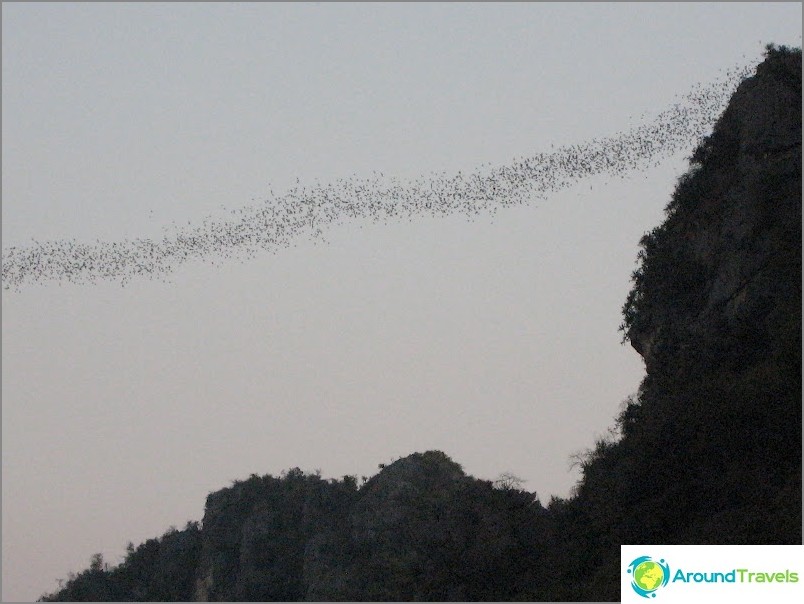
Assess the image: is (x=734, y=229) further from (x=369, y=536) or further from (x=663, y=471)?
(x=369, y=536)

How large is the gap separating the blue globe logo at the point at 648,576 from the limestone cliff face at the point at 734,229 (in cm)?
2793

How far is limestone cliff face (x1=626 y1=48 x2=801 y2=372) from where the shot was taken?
231 ft

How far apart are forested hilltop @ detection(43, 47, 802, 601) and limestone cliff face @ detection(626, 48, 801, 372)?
85 mm

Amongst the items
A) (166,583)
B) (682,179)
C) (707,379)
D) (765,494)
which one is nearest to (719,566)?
(765,494)

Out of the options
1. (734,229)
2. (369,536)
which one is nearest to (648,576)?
(734,229)

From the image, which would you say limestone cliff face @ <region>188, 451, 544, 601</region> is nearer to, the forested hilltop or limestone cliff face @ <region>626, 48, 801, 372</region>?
the forested hilltop

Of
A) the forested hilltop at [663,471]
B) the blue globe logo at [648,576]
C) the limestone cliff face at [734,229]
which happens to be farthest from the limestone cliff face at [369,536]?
the blue globe logo at [648,576]

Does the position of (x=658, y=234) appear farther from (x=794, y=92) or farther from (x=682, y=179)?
(x=794, y=92)

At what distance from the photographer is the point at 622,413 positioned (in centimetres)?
7719

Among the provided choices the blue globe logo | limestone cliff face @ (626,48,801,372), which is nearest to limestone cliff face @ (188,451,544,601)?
limestone cliff face @ (626,48,801,372)

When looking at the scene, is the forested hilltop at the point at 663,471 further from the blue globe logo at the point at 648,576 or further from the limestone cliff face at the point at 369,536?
the blue globe logo at the point at 648,576

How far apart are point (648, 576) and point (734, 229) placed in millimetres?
33029

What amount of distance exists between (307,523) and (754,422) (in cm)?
2837

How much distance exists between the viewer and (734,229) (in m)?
72.8
